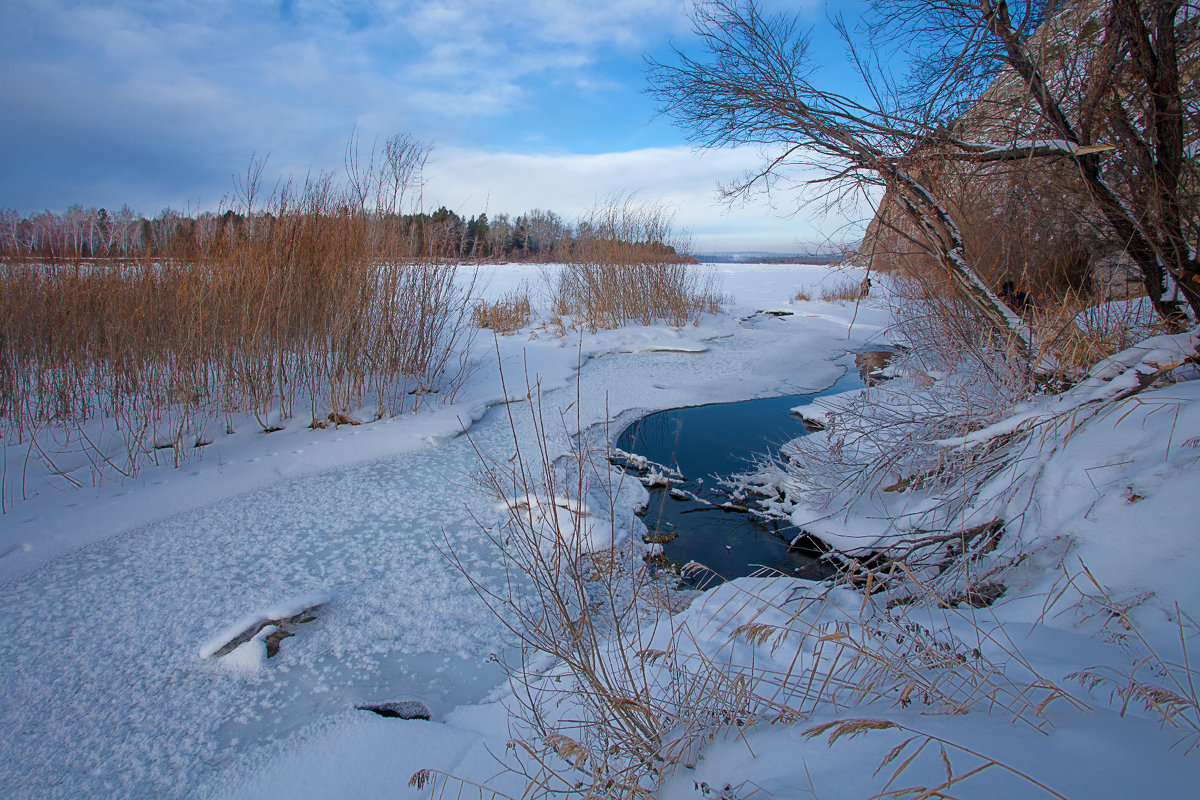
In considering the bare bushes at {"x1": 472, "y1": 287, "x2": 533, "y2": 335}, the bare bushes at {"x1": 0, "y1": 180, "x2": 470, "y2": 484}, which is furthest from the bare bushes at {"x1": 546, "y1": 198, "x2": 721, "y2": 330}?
the bare bushes at {"x1": 0, "y1": 180, "x2": 470, "y2": 484}

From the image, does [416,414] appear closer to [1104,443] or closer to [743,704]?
[743,704]

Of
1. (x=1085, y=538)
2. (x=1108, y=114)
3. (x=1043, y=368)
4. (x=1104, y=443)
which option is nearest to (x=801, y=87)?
(x=1108, y=114)

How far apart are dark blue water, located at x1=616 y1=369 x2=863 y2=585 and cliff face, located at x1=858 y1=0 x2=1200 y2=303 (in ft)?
6.18

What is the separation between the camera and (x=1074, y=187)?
3178 millimetres

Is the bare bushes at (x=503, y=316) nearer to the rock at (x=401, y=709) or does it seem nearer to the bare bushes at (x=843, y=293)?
the rock at (x=401, y=709)

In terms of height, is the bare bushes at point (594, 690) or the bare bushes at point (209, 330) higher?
the bare bushes at point (209, 330)

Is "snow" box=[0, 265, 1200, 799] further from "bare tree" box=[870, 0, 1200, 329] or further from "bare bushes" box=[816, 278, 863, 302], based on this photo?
"bare bushes" box=[816, 278, 863, 302]

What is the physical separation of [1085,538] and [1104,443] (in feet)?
1.54

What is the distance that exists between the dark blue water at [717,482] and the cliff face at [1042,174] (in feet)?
6.18

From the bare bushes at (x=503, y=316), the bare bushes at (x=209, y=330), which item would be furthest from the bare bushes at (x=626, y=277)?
the bare bushes at (x=209, y=330)

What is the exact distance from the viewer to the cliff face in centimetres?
291

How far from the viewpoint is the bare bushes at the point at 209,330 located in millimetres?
4098

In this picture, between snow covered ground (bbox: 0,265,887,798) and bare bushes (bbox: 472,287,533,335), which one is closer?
snow covered ground (bbox: 0,265,887,798)

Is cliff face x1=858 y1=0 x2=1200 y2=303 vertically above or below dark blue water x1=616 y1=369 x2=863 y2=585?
above
